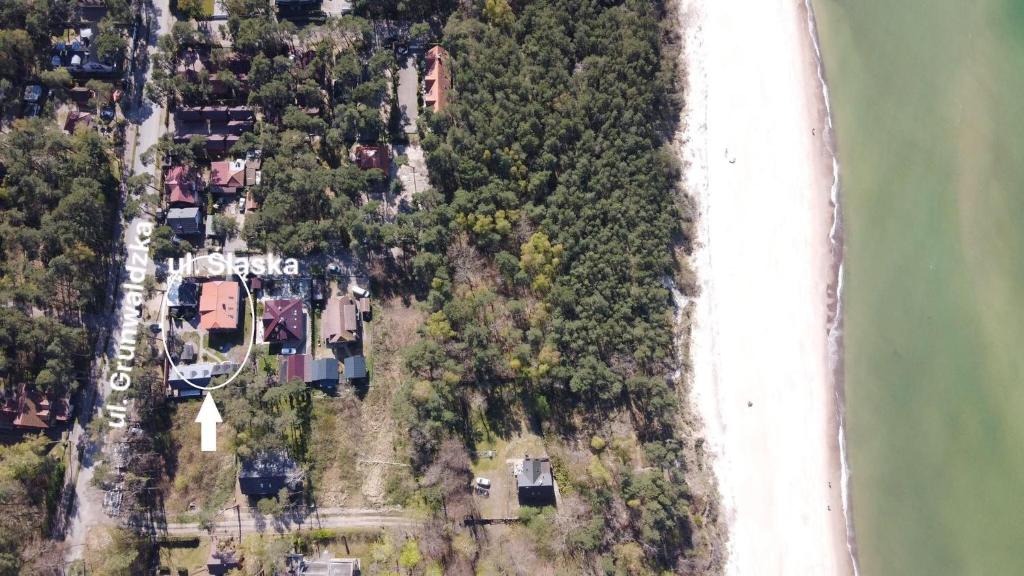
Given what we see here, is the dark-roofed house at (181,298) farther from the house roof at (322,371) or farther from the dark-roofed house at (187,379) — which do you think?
the house roof at (322,371)

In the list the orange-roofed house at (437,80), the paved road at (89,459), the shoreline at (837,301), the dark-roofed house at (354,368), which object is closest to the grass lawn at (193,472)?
the paved road at (89,459)

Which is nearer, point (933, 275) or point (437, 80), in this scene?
point (437, 80)

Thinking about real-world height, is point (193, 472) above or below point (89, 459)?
below

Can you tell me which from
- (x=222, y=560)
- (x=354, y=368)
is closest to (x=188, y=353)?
(x=354, y=368)

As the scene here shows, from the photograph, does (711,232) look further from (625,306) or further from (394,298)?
(394,298)

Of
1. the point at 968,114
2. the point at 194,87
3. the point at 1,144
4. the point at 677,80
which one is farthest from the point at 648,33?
the point at 1,144

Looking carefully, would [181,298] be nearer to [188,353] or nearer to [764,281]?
[188,353]

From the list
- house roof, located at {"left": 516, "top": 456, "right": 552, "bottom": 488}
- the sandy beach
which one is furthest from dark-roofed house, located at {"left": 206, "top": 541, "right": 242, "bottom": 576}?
the sandy beach

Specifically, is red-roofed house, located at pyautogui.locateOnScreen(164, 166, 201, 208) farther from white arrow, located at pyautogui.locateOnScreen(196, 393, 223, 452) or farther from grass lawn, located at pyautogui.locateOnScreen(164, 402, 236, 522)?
grass lawn, located at pyautogui.locateOnScreen(164, 402, 236, 522)
